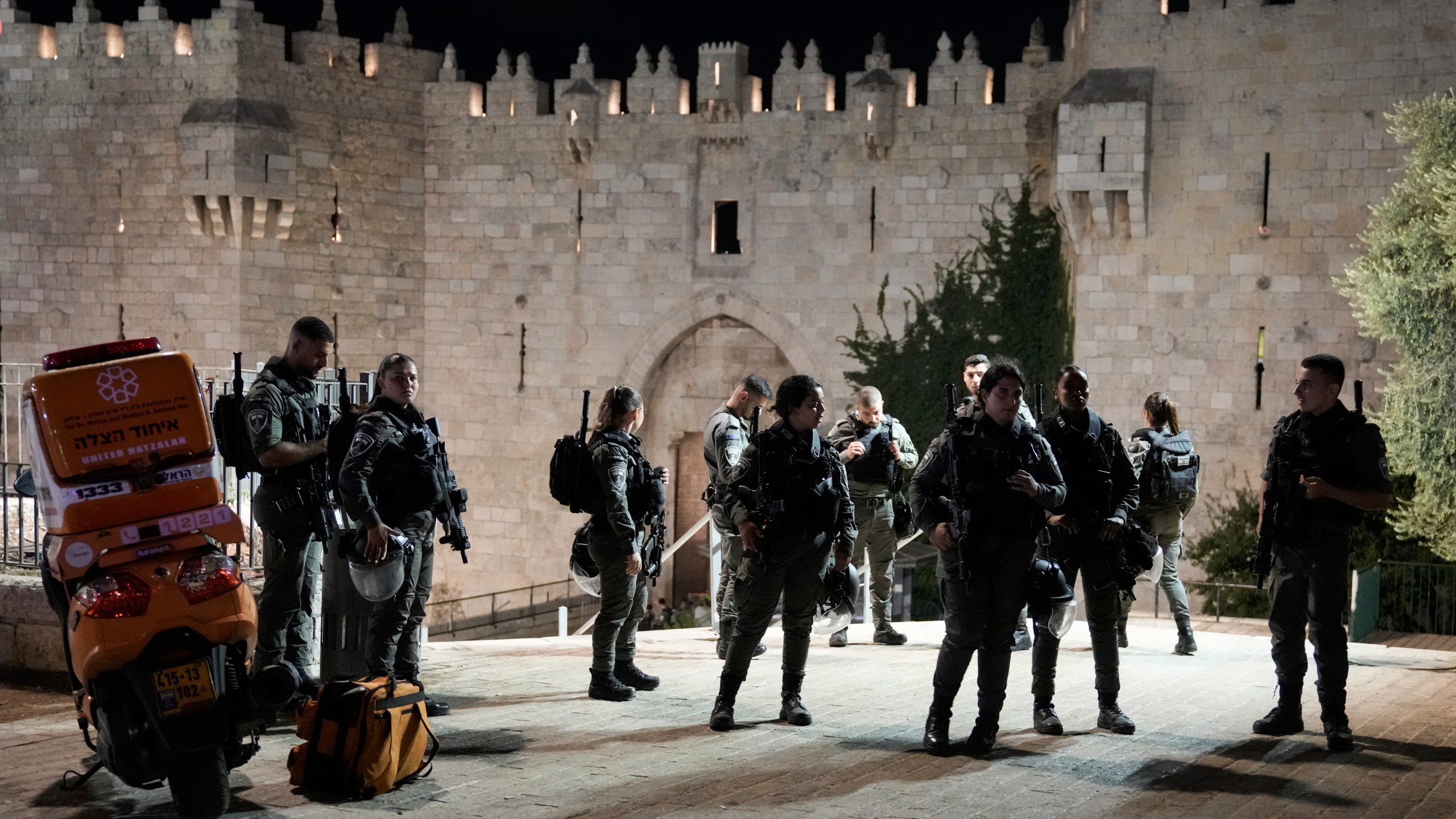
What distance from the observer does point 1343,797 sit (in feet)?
15.1

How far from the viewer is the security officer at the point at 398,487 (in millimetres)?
5129


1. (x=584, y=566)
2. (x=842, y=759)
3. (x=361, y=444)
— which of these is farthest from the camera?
(x=584, y=566)

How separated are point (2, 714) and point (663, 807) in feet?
8.97

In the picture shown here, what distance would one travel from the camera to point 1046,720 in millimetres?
5434

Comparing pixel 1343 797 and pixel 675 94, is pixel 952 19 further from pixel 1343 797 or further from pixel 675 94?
pixel 1343 797

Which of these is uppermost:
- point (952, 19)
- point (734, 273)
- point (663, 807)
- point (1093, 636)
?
point (952, 19)

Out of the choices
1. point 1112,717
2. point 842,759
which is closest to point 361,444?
point 842,759

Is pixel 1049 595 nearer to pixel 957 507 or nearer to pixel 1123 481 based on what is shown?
pixel 957 507

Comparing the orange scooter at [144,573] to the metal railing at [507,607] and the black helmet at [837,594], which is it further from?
the metal railing at [507,607]

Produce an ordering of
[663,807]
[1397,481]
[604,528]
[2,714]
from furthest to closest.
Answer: [1397,481]
[604,528]
[2,714]
[663,807]

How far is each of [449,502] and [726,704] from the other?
1.27m

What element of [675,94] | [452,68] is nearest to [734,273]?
[675,94]

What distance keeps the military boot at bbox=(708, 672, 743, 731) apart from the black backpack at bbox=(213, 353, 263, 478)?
1857 mm

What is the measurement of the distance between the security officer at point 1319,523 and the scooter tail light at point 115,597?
13.0ft
